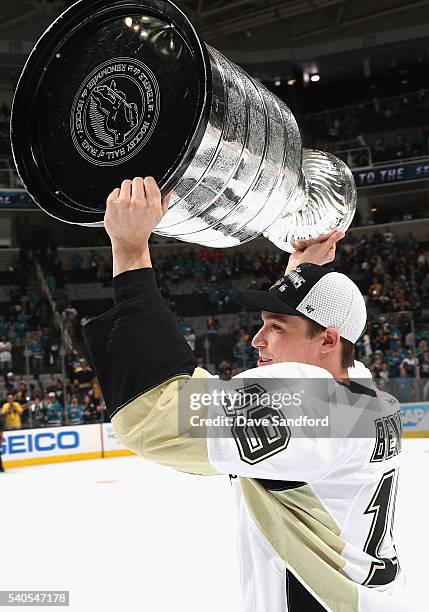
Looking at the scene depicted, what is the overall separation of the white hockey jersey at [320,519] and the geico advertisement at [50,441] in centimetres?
1083

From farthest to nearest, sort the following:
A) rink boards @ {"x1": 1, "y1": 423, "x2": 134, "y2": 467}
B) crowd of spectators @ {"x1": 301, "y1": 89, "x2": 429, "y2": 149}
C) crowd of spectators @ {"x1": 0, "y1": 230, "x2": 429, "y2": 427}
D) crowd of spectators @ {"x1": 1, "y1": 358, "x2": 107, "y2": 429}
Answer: crowd of spectators @ {"x1": 301, "y1": 89, "x2": 429, "y2": 149}
crowd of spectators @ {"x1": 0, "y1": 230, "x2": 429, "y2": 427}
crowd of spectators @ {"x1": 1, "y1": 358, "x2": 107, "y2": 429}
rink boards @ {"x1": 1, "y1": 423, "x2": 134, "y2": 467}

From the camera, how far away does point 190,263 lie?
63.2 ft

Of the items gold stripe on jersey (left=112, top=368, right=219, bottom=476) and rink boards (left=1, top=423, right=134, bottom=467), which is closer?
Answer: gold stripe on jersey (left=112, top=368, right=219, bottom=476)

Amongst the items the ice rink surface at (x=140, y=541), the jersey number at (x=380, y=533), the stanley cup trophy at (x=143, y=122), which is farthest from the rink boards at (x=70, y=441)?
the stanley cup trophy at (x=143, y=122)

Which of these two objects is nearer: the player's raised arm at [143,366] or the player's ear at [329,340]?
the player's raised arm at [143,366]

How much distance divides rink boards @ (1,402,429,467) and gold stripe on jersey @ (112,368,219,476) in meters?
10.7

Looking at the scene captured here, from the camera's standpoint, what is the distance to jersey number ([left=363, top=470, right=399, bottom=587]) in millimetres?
1272

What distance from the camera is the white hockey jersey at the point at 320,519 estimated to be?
0.99 m

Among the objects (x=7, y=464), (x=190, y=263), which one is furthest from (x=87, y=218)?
(x=190, y=263)

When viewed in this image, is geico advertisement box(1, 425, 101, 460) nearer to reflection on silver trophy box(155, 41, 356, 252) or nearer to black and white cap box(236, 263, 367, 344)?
reflection on silver trophy box(155, 41, 356, 252)

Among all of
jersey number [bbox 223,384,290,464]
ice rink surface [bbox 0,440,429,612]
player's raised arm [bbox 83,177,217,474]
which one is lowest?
ice rink surface [bbox 0,440,429,612]

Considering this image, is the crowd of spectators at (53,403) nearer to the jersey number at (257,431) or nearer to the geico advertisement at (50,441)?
the geico advertisement at (50,441)

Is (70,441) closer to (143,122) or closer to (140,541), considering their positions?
(140,541)

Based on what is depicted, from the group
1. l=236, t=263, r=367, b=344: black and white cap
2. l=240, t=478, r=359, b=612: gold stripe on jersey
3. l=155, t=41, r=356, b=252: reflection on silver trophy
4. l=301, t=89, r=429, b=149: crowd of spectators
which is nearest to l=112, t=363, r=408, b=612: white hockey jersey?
l=240, t=478, r=359, b=612: gold stripe on jersey
